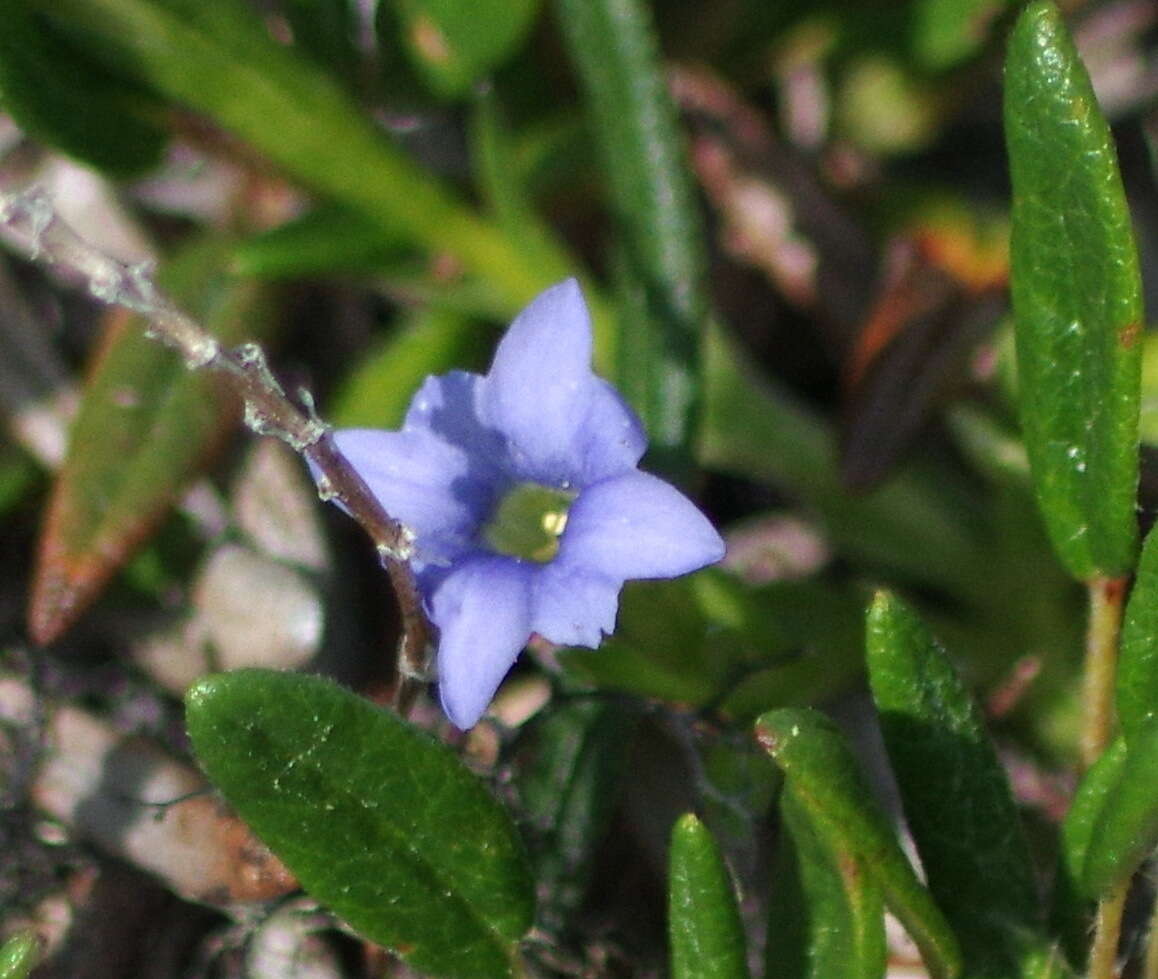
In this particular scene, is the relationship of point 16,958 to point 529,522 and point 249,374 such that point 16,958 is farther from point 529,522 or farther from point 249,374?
point 529,522

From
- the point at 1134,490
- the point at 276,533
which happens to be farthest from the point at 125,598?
the point at 1134,490

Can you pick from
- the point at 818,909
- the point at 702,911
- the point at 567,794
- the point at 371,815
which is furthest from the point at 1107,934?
the point at 371,815

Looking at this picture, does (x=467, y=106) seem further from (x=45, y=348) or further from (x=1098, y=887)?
(x=1098, y=887)

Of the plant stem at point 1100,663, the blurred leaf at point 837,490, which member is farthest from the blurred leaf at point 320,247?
the plant stem at point 1100,663

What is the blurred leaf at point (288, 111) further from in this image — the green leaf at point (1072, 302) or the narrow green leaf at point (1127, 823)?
the narrow green leaf at point (1127, 823)

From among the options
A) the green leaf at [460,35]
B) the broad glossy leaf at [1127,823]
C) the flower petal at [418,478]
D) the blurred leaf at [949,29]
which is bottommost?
the broad glossy leaf at [1127,823]

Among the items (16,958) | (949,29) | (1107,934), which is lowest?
(16,958)
